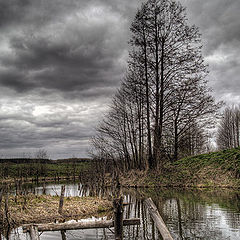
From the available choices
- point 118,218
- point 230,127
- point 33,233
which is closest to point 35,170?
point 230,127

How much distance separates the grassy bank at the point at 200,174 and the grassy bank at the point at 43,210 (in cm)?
967

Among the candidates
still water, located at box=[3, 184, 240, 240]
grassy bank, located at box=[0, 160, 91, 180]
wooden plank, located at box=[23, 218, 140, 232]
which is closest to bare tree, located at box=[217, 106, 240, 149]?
grassy bank, located at box=[0, 160, 91, 180]

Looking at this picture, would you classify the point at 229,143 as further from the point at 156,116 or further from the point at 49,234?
the point at 49,234

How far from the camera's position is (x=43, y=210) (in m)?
13.9

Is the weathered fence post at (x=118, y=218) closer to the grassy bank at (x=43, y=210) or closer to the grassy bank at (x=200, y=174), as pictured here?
the grassy bank at (x=43, y=210)

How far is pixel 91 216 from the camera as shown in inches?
535

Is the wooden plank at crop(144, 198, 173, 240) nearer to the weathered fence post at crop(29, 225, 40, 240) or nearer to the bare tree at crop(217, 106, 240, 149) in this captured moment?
the weathered fence post at crop(29, 225, 40, 240)

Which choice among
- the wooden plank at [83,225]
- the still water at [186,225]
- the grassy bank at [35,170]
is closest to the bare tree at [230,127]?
the grassy bank at [35,170]

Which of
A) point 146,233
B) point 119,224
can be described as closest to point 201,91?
point 146,233

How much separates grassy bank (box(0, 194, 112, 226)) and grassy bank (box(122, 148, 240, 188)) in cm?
967

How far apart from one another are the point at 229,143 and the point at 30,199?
49798 millimetres

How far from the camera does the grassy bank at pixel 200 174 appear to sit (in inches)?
872

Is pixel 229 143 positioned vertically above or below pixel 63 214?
above

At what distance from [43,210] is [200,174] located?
14.8m
